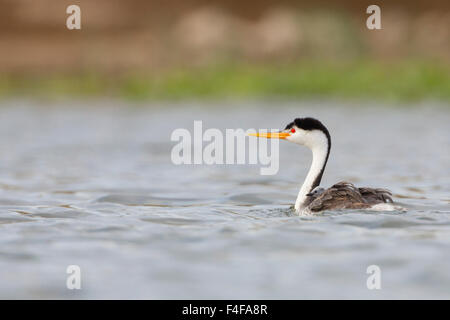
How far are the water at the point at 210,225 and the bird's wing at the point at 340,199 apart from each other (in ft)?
0.51

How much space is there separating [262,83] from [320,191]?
1902cm

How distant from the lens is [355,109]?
24000mm

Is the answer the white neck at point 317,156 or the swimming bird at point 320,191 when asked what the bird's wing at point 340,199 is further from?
the white neck at point 317,156

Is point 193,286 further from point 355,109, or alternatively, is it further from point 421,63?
point 421,63

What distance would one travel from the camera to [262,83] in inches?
1100

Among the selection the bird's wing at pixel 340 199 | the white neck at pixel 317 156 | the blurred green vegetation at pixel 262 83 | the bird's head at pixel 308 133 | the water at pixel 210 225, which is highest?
the blurred green vegetation at pixel 262 83

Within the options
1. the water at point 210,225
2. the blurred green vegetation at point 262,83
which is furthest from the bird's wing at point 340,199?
the blurred green vegetation at point 262,83

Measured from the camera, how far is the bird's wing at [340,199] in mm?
8531

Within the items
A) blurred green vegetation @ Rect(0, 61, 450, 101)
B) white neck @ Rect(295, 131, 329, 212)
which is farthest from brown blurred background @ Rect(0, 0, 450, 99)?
white neck @ Rect(295, 131, 329, 212)

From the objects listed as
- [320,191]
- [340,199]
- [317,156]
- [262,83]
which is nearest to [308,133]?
[317,156]

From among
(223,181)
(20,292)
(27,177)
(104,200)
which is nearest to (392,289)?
(20,292)

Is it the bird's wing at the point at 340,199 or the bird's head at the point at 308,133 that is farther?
the bird's head at the point at 308,133

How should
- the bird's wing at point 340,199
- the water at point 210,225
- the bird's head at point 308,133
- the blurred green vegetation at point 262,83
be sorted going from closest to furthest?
the water at point 210,225 → the bird's wing at point 340,199 → the bird's head at point 308,133 → the blurred green vegetation at point 262,83

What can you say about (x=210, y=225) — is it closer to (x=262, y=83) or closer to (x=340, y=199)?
(x=340, y=199)
